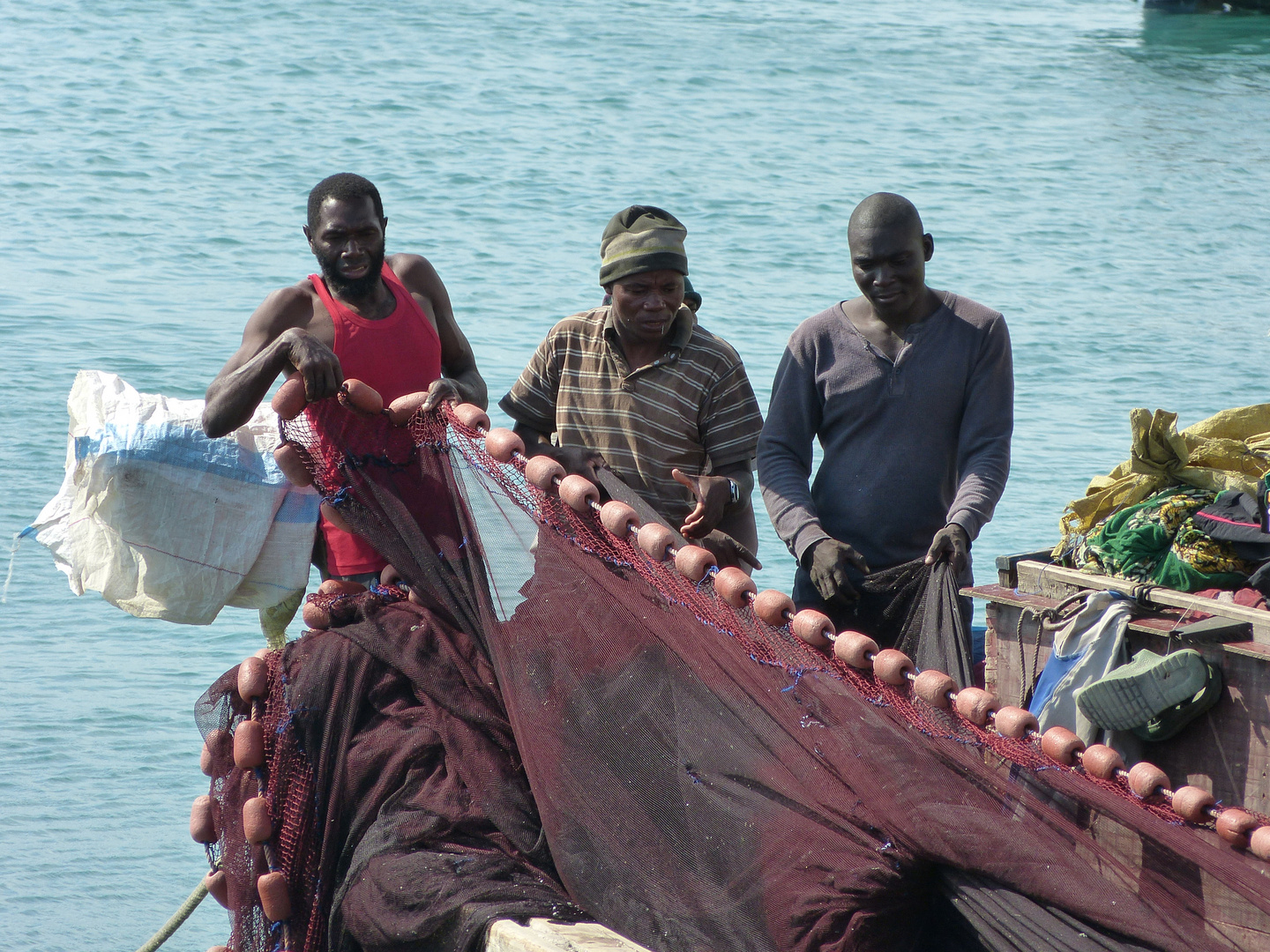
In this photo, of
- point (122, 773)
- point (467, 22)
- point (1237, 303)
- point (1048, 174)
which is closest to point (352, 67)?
point (467, 22)

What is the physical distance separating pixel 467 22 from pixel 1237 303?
12309 millimetres

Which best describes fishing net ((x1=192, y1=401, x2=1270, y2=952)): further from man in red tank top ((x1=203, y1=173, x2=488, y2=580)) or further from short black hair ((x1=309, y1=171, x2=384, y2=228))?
short black hair ((x1=309, y1=171, x2=384, y2=228))

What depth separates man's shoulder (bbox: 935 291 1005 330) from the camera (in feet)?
10.2

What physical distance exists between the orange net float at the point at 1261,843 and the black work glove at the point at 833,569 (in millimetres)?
1064

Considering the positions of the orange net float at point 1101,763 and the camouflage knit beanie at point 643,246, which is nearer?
the orange net float at point 1101,763

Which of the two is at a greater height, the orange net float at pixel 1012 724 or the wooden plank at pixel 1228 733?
the orange net float at pixel 1012 724

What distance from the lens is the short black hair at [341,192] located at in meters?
2.99

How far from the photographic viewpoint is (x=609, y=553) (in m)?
2.47

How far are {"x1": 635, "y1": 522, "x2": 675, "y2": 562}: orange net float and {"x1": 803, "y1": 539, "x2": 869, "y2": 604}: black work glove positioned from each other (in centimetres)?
61

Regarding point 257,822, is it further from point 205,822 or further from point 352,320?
→ point 352,320

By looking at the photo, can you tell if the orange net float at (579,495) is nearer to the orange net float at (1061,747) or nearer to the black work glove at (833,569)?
the black work glove at (833,569)

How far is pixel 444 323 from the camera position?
129 inches

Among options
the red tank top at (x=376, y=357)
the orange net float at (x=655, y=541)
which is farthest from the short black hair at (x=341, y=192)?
the orange net float at (x=655, y=541)

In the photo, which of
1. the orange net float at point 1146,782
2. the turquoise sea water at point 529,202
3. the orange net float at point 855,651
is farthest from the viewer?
the turquoise sea water at point 529,202
